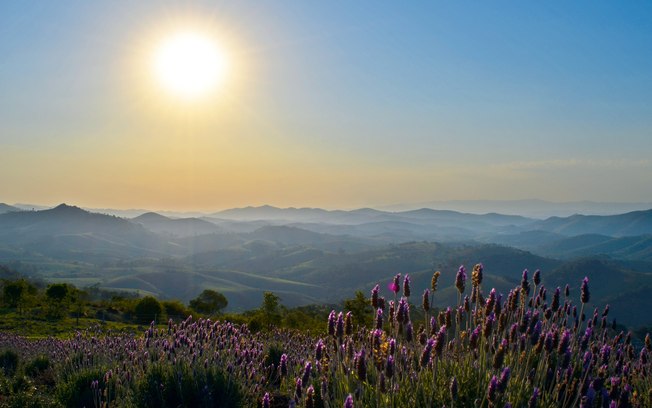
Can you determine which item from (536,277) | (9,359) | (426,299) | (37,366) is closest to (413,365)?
(426,299)

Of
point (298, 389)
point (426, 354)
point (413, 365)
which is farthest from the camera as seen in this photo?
point (413, 365)

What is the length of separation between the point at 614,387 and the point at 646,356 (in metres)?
4.66

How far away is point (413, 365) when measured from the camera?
467 centimetres

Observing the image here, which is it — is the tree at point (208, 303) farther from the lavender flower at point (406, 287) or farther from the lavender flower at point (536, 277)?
the lavender flower at point (406, 287)

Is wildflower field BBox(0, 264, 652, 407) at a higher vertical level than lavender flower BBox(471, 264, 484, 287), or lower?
lower

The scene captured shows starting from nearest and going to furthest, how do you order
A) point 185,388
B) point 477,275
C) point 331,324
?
point 477,275 < point 331,324 < point 185,388

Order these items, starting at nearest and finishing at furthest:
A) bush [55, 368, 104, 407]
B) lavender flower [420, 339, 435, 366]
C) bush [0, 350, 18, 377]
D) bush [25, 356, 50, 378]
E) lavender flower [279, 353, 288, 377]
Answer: lavender flower [420, 339, 435, 366], lavender flower [279, 353, 288, 377], bush [55, 368, 104, 407], bush [25, 356, 50, 378], bush [0, 350, 18, 377]

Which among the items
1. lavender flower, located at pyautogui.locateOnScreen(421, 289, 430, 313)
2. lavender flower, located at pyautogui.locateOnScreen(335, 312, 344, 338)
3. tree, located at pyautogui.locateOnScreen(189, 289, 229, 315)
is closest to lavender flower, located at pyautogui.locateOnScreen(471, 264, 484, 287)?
lavender flower, located at pyautogui.locateOnScreen(421, 289, 430, 313)

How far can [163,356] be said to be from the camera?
6.54 m

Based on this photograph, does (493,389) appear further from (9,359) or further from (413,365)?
(9,359)

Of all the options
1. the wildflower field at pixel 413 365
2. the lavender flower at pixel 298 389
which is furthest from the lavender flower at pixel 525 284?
the lavender flower at pixel 298 389

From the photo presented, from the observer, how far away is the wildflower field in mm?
4023

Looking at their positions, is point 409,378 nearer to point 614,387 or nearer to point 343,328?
point 343,328

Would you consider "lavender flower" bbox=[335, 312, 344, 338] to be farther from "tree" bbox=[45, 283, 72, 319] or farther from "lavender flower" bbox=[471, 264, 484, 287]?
"tree" bbox=[45, 283, 72, 319]
